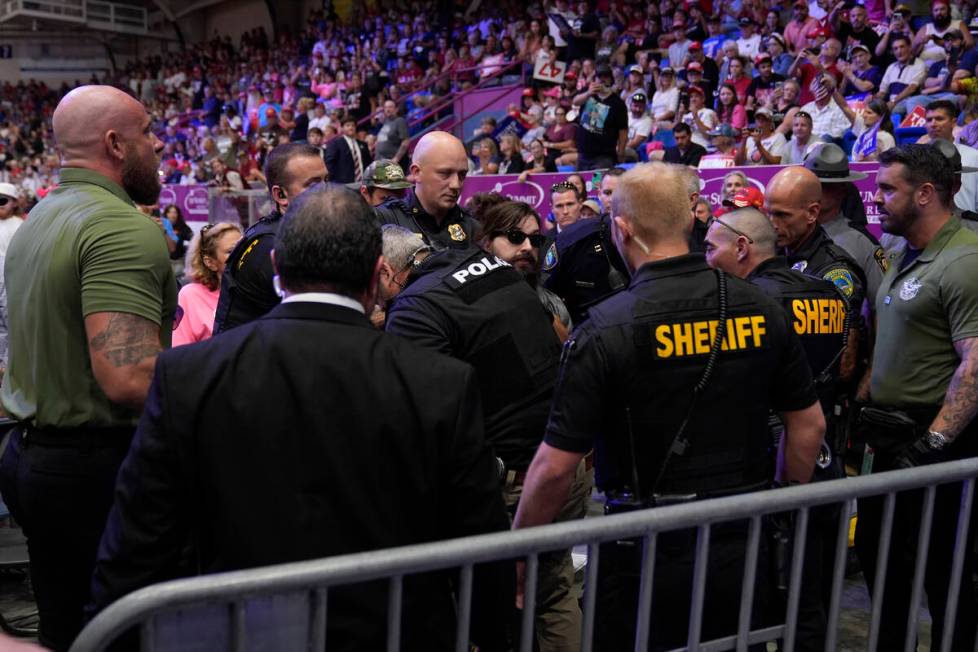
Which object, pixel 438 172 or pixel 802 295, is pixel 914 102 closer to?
pixel 438 172

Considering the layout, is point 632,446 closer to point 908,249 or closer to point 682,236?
point 682,236

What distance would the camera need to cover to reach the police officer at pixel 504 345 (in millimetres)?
2898

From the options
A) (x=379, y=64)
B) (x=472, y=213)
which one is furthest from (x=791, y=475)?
(x=379, y=64)

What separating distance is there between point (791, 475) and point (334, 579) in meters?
1.65

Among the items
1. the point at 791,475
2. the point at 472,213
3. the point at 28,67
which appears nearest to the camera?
the point at 791,475

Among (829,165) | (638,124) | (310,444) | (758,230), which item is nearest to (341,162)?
(638,124)

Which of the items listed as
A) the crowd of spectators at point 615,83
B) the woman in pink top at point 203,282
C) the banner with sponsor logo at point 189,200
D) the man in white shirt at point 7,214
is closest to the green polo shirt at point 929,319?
the woman in pink top at point 203,282

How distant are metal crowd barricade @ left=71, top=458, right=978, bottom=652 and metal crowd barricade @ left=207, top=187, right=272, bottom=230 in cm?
1222

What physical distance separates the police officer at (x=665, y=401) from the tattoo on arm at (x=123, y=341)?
111 centimetres

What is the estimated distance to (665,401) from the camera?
2.40 meters

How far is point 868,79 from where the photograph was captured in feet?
35.4

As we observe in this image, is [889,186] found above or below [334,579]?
above

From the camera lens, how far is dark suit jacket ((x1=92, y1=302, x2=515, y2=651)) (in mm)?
1756

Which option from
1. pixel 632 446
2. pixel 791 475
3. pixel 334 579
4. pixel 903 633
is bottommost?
pixel 903 633
